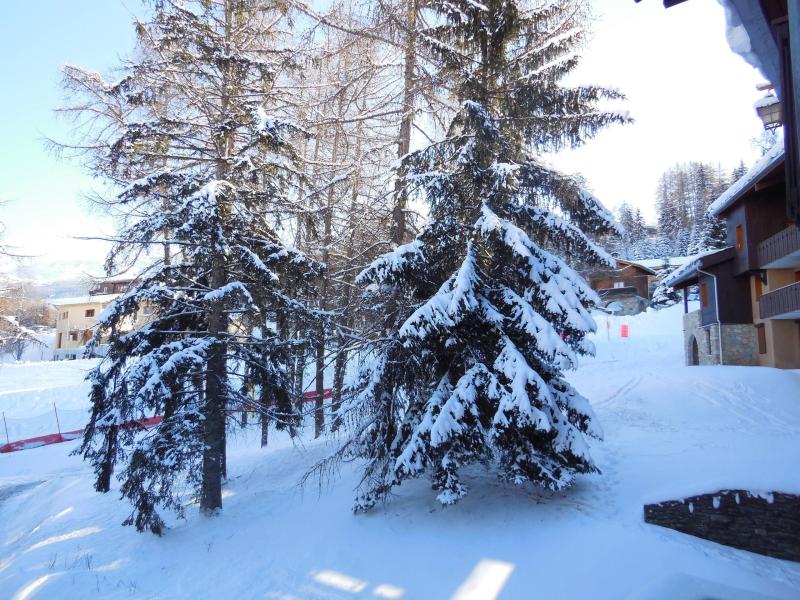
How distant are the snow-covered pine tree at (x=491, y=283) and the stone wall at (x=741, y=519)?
1.28 meters

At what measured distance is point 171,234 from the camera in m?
10.2

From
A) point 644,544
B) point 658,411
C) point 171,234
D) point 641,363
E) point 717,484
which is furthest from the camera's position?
point 641,363

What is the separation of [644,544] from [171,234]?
989 cm

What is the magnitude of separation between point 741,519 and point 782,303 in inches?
521

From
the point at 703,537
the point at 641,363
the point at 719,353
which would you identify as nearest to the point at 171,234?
the point at 703,537

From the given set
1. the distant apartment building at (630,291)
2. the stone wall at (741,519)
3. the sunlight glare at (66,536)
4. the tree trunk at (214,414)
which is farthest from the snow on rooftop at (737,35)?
the distant apartment building at (630,291)

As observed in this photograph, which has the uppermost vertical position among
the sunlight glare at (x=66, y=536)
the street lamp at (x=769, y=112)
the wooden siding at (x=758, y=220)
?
the wooden siding at (x=758, y=220)

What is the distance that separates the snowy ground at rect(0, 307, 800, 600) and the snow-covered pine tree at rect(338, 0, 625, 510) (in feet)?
1.91

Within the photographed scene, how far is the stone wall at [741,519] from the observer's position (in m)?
5.93

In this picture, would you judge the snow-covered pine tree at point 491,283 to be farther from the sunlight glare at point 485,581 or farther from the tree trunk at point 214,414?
the tree trunk at point 214,414

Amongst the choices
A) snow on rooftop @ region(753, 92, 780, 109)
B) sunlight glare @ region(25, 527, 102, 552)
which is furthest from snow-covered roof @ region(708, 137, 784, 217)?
sunlight glare @ region(25, 527, 102, 552)

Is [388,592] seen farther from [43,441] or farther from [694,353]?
[694,353]

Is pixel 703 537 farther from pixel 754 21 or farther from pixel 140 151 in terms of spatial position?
pixel 140 151

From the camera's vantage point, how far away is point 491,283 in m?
7.95
